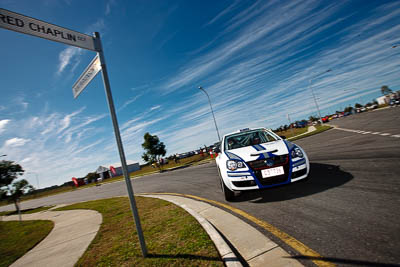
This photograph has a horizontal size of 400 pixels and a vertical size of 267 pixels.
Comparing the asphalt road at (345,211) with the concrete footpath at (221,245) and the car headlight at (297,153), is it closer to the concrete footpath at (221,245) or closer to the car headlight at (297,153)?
the concrete footpath at (221,245)

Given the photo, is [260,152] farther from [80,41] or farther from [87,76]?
[80,41]

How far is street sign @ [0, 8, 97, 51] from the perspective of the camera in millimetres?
2158

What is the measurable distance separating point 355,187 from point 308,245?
2214 millimetres

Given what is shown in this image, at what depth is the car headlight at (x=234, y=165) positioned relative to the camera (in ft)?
12.5

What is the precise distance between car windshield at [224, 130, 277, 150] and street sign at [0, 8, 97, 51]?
3.76m

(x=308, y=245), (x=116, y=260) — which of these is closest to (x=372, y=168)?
(x=308, y=245)

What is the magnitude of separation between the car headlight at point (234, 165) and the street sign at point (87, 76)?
2894 mm

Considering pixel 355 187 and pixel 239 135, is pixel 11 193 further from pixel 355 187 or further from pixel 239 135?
pixel 355 187

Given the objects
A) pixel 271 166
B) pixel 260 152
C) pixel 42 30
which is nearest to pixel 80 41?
pixel 42 30

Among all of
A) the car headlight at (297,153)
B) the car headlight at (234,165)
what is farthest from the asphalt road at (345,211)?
the car headlight at (234,165)

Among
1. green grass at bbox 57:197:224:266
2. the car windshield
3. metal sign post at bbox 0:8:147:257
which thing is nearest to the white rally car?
the car windshield

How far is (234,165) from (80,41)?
10.9ft

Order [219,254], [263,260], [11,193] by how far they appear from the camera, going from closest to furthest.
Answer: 1. [263,260]
2. [219,254]
3. [11,193]

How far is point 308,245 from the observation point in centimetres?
219
